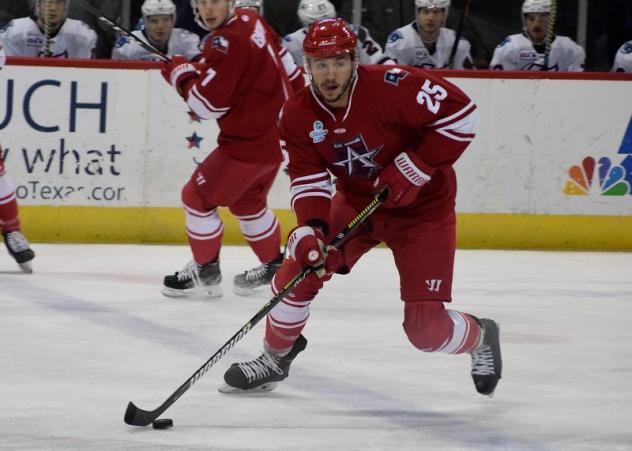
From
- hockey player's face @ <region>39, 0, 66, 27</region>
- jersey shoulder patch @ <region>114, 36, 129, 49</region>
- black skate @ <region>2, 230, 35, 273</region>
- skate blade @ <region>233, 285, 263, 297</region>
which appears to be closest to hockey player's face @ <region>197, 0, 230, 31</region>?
skate blade @ <region>233, 285, 263, 297</region>

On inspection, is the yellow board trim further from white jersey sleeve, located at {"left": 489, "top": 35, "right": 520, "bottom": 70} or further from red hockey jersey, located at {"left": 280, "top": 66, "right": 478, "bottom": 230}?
red hockey jersey, located at {"left": 280, "top": 66, "right": 478, "bottom": 230}

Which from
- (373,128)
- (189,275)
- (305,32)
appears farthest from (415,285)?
(305,32)

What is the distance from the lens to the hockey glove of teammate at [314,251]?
126 inches

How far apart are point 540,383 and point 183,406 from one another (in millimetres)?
1038

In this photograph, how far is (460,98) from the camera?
3.34m

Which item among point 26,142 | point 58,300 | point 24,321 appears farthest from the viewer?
point 26,142

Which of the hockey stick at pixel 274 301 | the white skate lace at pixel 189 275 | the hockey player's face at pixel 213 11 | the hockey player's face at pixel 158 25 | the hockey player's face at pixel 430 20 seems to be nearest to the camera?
the hockey stick at pixel 274 301

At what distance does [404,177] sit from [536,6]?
4161 mm

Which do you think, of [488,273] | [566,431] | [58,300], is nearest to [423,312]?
[566,431]

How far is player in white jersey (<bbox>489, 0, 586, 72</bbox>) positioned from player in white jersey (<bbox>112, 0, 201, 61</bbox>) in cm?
161

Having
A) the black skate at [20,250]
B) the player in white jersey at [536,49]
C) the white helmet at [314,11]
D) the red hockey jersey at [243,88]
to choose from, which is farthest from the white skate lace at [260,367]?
the player in white jersey at [536,49]

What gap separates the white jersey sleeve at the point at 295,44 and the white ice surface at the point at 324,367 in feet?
4.24

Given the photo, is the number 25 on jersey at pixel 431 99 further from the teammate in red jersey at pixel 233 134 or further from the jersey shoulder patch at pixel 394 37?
the jersey shoulder patch at pixel 394 37

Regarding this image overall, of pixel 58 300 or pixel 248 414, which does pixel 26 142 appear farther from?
pixel 248 414
